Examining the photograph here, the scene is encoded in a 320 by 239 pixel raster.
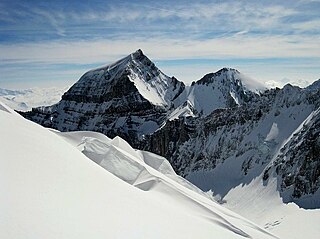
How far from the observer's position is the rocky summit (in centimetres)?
7181

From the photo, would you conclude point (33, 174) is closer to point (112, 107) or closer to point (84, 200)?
point (84, 200)

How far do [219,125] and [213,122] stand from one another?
9.56 ft

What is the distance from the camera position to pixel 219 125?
98562mm

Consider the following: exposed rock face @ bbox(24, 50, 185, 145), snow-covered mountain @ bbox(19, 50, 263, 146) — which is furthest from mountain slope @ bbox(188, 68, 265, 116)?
exposed rock face @ bbox(24, 50, 185, 145)

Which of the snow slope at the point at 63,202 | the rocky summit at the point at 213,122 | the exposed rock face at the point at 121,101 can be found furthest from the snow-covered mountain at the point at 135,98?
the snow slope at the point at 63,202

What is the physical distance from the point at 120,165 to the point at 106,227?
14.5 meters

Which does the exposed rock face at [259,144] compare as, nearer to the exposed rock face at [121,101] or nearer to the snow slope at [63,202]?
the exposed rock face at [121,101]

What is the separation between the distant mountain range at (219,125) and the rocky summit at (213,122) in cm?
22

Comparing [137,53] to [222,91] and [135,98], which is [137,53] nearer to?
[135,98]

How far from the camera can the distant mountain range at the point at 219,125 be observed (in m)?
71.3

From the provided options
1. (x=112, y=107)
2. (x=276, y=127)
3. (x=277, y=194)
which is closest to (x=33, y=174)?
(x=277, y=194)

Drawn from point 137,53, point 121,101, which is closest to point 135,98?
point 121,101

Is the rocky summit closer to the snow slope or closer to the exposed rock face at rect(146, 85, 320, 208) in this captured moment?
the exposed rock face at rect(146, 85, 320, 208)

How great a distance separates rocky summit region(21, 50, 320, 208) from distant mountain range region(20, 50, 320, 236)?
0.22m
